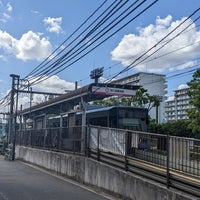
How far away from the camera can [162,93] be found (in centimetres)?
10931

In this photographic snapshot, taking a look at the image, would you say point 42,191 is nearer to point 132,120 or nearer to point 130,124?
point 130,124

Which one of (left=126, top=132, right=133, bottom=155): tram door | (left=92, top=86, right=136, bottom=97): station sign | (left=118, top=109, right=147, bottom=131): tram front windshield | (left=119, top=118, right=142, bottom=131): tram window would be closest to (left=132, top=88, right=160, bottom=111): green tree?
(left=92, top=86, right=136, bottom=97): station sign

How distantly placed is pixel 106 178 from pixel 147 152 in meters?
2.62

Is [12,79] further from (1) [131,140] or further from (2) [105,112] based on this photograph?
(1) [131,140]

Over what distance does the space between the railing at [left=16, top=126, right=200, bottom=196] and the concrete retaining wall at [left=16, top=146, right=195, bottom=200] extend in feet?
0.89

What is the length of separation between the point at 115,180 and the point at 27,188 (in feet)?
11.1

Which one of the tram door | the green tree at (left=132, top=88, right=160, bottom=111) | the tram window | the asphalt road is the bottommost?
the asphalt road

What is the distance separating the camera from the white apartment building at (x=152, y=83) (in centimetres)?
6694

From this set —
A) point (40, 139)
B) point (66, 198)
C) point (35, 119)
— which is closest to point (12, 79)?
point (35, 119)

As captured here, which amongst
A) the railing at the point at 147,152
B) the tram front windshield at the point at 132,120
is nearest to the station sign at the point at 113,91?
the tram front windshield at the point at 132,120

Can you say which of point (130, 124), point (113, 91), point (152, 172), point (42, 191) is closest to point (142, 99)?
point (113, 91)

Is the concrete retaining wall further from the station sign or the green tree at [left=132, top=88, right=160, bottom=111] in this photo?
the green tree at [left=132, top=88, right=160, bottom=111]

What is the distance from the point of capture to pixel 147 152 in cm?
1153

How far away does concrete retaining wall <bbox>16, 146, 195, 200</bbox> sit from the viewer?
33.3 ft
